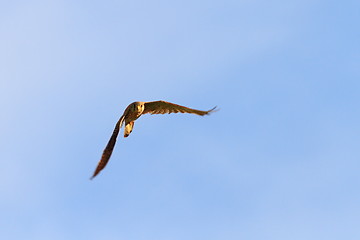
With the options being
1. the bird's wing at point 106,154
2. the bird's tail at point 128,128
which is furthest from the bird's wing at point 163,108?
the bird's wing at point 106,154

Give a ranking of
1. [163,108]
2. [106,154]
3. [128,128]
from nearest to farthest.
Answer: [106,154] → [128,128] → [163,108]

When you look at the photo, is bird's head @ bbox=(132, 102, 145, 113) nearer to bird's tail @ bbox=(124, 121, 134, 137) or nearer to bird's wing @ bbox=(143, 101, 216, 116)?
bird's tail @ bbox=(124, 121, 134, 137)

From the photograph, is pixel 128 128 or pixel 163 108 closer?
pixel 128 128

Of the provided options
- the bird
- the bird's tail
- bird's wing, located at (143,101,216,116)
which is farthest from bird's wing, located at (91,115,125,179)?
bird's wing, located at (143,101,216,116)

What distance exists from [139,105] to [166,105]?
2582mm

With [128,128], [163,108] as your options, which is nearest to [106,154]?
[128,128]

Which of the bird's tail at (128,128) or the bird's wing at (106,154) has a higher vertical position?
the bird's tail at (128,128)

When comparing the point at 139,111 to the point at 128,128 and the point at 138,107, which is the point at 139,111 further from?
the point at 128,128

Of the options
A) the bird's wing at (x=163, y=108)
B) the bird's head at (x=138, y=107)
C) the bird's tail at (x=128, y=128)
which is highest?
the bird's wing at (x=163, y=108)

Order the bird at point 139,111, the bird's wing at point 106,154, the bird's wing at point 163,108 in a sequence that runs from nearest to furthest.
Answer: the bird's wing at point 106,154 < the bird at point 139,111 < the bird's wing at point 163,108

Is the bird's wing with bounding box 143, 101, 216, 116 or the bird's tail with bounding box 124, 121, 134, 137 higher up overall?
the bird's wing with bounding box 143, 101, 216, 116

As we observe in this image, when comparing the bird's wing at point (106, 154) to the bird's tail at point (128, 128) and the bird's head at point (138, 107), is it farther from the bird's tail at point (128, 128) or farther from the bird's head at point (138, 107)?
the bird's head at point (138, 107)

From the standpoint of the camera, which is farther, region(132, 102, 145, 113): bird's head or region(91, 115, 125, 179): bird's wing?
region(132, 102, 145, 113): bird's head

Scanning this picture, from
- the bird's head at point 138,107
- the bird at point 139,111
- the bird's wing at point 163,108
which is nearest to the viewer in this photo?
the bird at point 139,111
